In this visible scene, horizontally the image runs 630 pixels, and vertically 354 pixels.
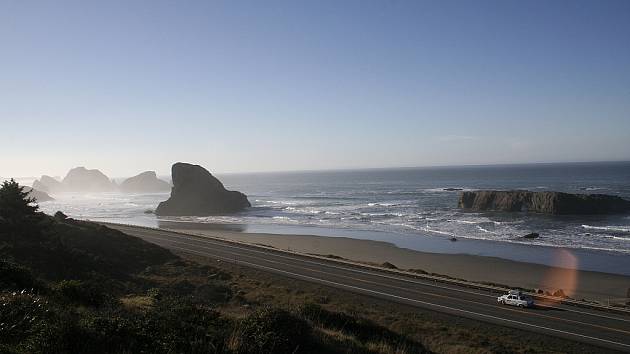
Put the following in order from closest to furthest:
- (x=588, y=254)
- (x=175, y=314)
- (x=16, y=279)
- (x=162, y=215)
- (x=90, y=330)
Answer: (x=90, y=330), (x=175, y=314), (x=16, y=279), (x=588, y=254), (x=162, y=215)

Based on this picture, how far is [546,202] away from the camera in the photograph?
264 feet

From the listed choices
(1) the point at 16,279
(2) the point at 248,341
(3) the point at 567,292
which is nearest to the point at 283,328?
(2) the point at 248,341

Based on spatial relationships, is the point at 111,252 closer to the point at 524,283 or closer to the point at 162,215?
the point at 524,283

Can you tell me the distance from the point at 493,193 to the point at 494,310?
69687 millimetres

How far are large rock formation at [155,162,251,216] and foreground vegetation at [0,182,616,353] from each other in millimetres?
57089

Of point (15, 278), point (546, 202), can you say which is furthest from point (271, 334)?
point (546, 202)

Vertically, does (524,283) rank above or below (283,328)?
below

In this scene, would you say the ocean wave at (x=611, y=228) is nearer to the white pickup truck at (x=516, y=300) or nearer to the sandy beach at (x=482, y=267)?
the sandy beach at (x=482, y=267)

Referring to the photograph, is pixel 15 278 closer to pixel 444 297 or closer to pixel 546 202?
pixel 444 297

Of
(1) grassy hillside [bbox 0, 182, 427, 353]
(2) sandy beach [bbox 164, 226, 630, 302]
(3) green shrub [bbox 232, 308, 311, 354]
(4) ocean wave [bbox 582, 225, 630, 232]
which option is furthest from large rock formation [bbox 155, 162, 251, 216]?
(3) green shrub [bbox 232, 308, 311, 354]

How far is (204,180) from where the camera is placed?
357 feet

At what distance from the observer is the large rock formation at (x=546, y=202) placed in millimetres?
77062

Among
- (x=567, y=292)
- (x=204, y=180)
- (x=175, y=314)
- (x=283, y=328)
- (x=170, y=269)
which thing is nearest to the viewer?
(x=283, y=328)

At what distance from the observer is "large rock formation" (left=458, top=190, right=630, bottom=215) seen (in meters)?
77.1
